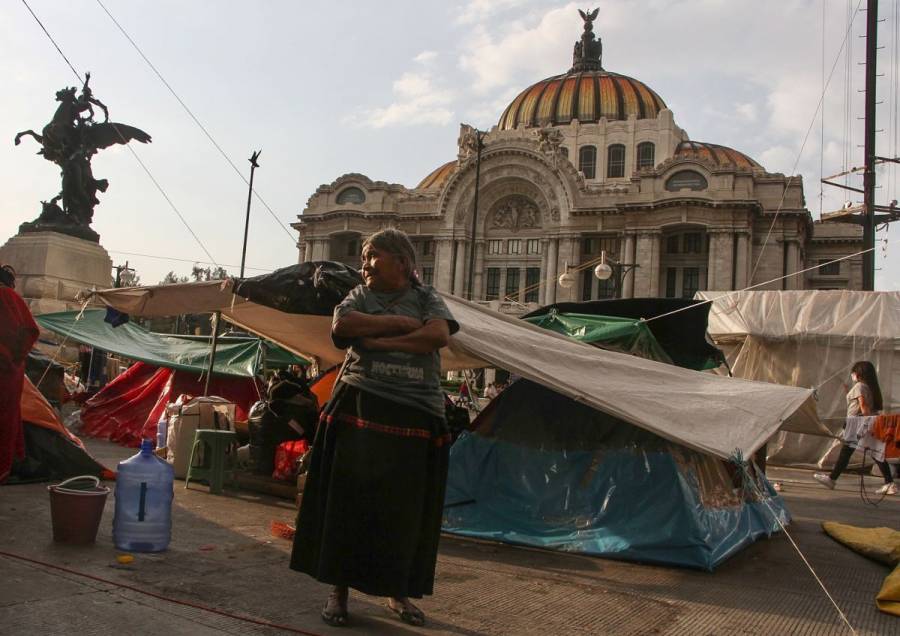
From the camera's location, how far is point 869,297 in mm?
14477

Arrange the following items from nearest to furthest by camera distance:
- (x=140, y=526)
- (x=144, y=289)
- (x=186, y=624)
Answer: (x=186, y=624), (x=140, y=526), (x=144, y=289)

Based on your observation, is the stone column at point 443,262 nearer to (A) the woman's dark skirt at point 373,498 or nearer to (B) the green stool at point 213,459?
(B) the green stool at point 213,459

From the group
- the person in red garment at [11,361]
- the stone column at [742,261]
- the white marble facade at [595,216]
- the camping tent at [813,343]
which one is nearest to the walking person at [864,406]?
the camping tent at [813,343]

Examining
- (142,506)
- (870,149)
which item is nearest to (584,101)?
(870,149)

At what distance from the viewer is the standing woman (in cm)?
357

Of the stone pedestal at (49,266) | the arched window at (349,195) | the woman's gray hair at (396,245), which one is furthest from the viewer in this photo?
the arched window at (349,195)

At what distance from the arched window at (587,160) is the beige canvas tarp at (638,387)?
54300 mm

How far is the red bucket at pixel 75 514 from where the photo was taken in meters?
4.64

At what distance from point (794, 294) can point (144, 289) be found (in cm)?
1222

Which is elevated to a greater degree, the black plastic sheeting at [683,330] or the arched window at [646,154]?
the arched window at [646,154]

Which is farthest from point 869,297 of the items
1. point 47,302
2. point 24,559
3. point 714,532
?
point 47,302

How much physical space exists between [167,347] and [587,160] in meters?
51.6

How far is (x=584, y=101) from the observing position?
6238cm

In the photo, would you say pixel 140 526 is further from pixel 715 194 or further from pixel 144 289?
pixel 715 194
